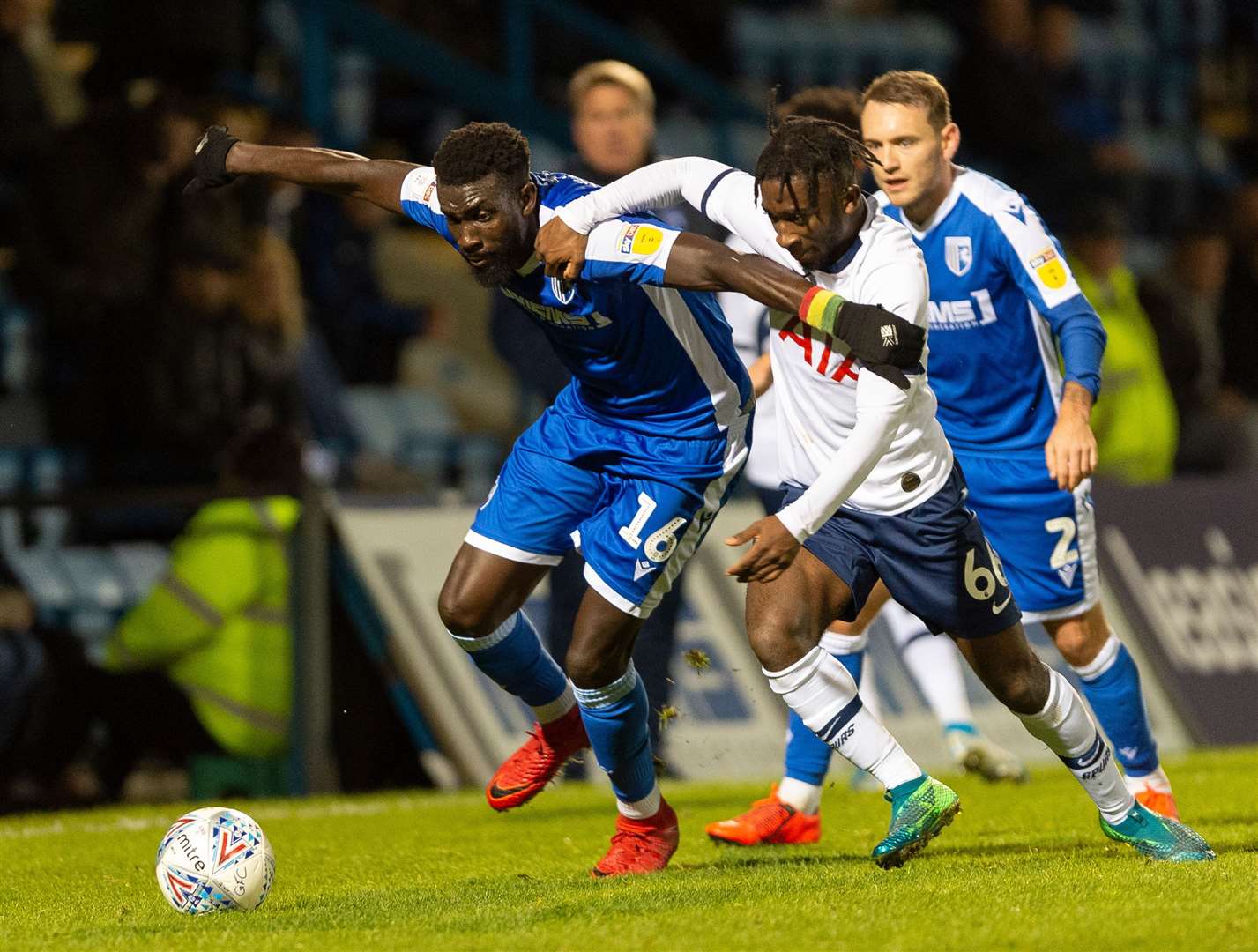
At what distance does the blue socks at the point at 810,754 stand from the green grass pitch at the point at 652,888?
0.24 meters

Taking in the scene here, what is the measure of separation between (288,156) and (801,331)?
165cm

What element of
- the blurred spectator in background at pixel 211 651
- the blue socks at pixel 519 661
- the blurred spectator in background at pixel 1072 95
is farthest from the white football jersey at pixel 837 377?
the blurred spectator in background at pixel 1072 95

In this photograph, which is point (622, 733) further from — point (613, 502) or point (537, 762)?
point (613, 502)

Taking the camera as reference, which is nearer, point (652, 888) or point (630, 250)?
point (630, 250)

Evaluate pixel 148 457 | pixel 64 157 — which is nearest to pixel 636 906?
pixel 148 457

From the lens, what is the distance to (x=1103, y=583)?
10.6m

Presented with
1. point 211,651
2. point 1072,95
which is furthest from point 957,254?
point 1072,95

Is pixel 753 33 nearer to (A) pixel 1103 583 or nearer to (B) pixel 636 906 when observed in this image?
(A) pixel 1103 583

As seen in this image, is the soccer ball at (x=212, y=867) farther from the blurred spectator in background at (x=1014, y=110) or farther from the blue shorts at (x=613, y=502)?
the blurred spectator in background at (x=1014, y=110)

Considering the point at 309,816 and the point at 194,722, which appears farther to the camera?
the point at 194,722

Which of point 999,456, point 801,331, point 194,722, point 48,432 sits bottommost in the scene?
point 194,722

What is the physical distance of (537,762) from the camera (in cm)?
628

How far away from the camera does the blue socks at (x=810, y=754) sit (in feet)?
22.0

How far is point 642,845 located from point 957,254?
6.92ft
